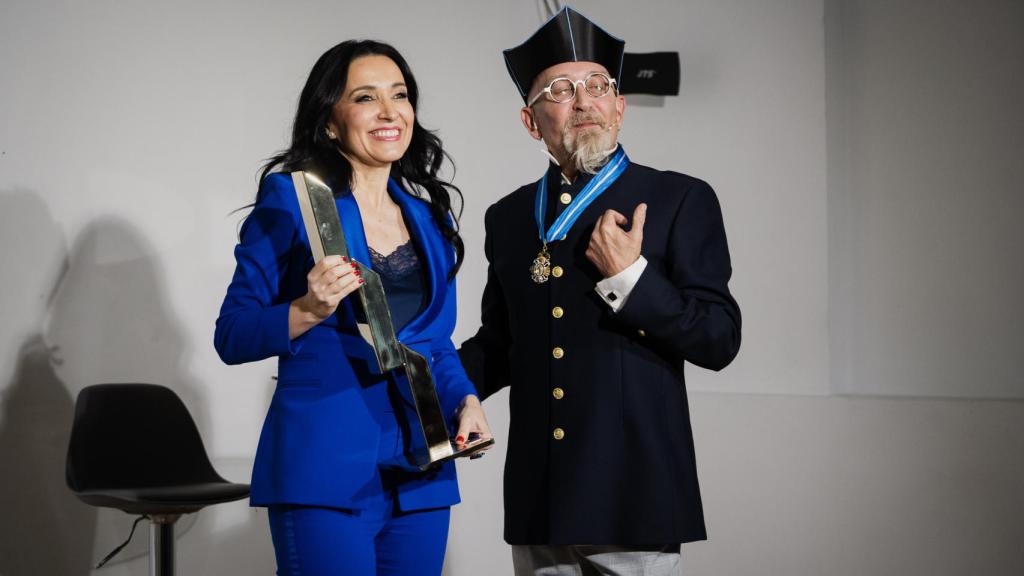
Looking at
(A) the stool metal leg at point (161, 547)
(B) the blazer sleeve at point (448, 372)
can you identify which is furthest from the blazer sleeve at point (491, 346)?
(A) the stool metal leg at point (161, 547)

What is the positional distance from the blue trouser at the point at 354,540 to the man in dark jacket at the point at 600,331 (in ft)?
1.03

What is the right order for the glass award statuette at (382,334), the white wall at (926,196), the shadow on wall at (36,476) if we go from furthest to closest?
the white wall at (926,196) → the shadow on wall at (36,476) → the glass award statuette at (382,334)

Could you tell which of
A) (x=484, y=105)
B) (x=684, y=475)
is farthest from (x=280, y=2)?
(x=684, y=475)

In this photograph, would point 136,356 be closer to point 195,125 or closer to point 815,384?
point 195,125

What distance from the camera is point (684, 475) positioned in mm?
1932

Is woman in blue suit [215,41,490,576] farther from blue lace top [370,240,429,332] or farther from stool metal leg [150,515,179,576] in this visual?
stool metal leg [150,515,179,576]

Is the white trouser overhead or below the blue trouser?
below

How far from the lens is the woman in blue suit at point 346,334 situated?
1593mm

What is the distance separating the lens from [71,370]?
3367 mm

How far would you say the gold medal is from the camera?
2.03 metres

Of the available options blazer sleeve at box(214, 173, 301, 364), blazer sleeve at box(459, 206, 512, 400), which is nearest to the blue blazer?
blazer sleeve at box(214, 173, 301, 364)

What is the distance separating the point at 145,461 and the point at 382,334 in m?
1.83

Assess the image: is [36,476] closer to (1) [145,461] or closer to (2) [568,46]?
(1) [145,461]

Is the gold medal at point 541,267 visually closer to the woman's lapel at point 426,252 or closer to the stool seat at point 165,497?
the woman's lapel at point 426,252
